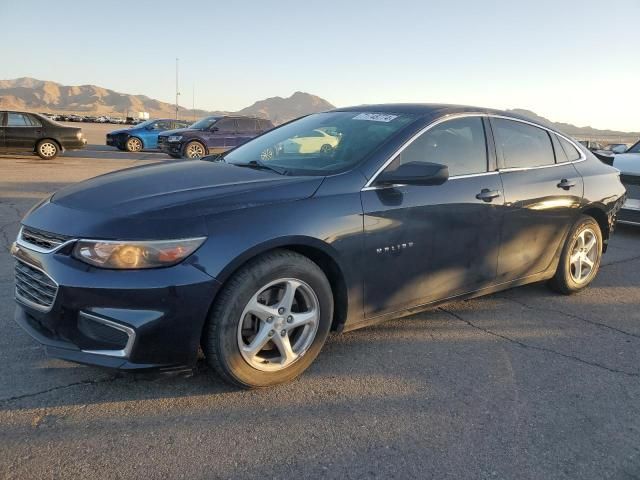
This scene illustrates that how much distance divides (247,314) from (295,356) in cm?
42

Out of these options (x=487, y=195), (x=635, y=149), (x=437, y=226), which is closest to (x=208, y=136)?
(x=635, y=149)

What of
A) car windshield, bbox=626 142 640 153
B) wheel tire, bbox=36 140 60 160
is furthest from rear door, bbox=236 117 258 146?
car windshield, bbox=626 142 640 153

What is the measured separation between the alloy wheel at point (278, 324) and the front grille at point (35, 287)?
0.95 m

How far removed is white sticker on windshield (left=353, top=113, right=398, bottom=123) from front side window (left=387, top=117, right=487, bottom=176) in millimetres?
321

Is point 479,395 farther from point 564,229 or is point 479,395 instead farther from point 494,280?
point 564,229

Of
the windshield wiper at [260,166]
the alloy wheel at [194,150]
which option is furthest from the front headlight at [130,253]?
the alloy wheel at [194,150]

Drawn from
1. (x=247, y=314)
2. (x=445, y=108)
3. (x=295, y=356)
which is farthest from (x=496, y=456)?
(x=445, y=108)

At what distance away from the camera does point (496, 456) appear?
2.45m

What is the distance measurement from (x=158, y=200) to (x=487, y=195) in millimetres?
2303

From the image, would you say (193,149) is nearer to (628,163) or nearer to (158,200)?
(628,163)

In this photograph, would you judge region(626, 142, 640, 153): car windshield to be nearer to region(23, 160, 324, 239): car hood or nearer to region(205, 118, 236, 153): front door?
region(23, 160, 324, 239): car hood

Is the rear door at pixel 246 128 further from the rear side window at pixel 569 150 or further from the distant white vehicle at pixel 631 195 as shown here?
the rear side window at pixel 569 150

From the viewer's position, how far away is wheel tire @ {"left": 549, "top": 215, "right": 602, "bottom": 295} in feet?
15.1

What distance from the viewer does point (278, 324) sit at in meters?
2.93
